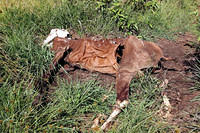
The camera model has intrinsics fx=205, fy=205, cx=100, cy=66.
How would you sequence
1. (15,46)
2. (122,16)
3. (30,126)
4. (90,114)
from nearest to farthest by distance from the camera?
(30,126), (90,114), (15,46), (122,16)

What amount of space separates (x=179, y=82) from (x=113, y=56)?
1066 millimetres

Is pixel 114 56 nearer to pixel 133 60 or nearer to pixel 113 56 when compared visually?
pixel 113 56

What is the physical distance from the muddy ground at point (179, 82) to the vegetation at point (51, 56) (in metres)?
0.20

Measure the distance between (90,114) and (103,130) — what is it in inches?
11.3

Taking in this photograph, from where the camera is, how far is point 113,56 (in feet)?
9.49

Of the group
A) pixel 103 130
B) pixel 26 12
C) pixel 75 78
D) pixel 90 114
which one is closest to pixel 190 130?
pixel 103 130

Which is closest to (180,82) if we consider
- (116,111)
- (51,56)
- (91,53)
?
(116,111)

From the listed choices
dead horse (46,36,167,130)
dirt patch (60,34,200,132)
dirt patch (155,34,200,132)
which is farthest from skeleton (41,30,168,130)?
dirt patch (155,34,200,132)

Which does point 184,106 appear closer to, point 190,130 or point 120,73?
point 190,130

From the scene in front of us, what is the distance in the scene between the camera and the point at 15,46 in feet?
9.43

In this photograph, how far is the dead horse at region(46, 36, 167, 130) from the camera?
2688mm

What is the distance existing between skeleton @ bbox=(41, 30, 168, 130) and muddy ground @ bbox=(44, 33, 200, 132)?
0.17m

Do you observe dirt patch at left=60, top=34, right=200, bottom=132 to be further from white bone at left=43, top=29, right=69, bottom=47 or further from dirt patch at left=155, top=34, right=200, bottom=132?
white bone at left=43, top=29, right=69, bottom=47

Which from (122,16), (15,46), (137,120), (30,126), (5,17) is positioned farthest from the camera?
(122,16)
